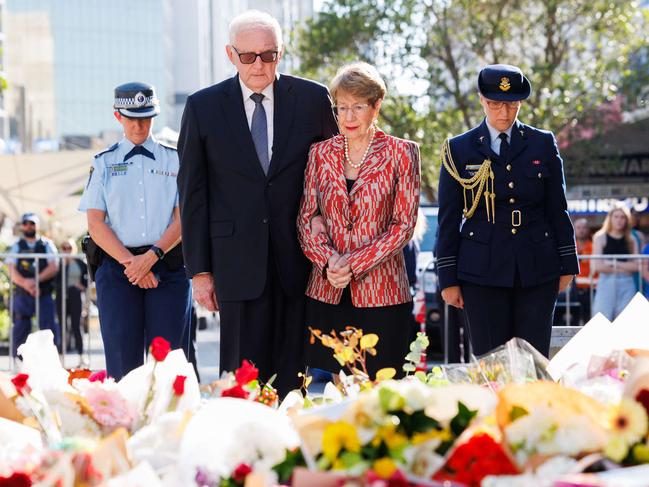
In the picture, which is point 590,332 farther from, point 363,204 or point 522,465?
point 363,204

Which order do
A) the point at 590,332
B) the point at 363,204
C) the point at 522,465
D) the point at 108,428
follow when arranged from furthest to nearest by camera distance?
the point at 363,204 → the point at 590,332 → the point at 108,428 → the point at 522,465

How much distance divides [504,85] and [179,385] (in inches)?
127

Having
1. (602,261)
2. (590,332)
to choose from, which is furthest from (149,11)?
(590,332)

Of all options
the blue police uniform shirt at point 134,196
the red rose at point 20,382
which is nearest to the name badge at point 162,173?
the blue police uniform shirt at point 134,196

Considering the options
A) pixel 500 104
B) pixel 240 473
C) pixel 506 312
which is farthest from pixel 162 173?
pixel 240 473

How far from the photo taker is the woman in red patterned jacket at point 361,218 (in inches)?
206

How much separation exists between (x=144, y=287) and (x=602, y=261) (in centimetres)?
630

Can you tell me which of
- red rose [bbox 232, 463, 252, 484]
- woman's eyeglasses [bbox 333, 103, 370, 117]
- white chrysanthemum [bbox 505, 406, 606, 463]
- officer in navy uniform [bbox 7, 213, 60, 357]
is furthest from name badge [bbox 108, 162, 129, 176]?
officer in navy uniform [bbox 7, 213, 60, 357]

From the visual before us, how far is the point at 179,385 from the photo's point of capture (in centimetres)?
294

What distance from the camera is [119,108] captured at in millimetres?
6938

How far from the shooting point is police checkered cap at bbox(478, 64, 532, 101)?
5.73 metres

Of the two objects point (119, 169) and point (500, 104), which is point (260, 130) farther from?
point (119, 169)

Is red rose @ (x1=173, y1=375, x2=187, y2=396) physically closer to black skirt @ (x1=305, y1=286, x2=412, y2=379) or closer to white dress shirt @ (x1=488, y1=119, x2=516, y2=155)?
black skirt @ (x1=305, y1=286, x2=412, y2=379)

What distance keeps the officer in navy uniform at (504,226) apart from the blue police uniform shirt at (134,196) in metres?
1.68
